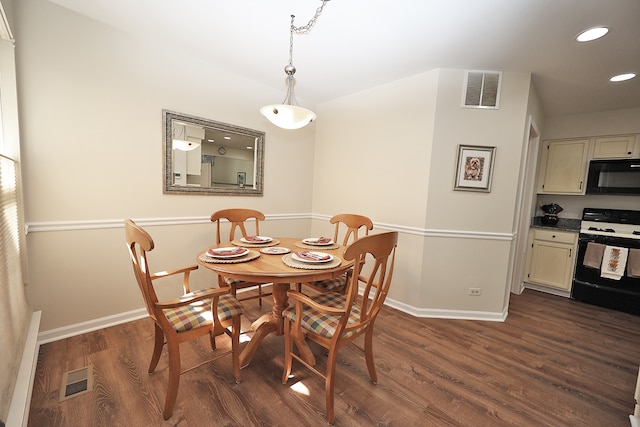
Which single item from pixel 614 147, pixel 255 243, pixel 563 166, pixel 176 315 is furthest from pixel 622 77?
pixel 176 315

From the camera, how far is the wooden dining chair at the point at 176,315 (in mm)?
1248

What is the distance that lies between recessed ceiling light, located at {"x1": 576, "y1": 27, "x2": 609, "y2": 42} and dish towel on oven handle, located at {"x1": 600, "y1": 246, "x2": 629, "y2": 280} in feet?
8.04

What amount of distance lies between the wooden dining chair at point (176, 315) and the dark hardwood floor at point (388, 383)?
6.7 inches

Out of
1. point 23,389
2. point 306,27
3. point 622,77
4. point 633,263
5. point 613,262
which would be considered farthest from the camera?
point 613,262

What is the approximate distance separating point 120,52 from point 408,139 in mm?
2704

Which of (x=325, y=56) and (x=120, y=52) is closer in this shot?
(x=120, y=52)

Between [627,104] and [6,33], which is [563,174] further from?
[6,33]

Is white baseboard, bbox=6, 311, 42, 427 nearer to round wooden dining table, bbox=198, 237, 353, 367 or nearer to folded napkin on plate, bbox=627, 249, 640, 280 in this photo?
round wooden dining table, bbox=198, 237, 353, 367

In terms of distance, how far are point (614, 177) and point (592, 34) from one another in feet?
7.96

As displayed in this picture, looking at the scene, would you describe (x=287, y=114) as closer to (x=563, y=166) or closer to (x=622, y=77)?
(x=622, y=77)

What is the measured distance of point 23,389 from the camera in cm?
121

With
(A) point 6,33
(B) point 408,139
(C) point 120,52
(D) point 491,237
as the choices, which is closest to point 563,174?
(D) point 491,237

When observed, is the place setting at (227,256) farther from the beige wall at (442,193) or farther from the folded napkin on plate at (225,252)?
the beige wall at (442,193)

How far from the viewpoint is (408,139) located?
2.67 meters
